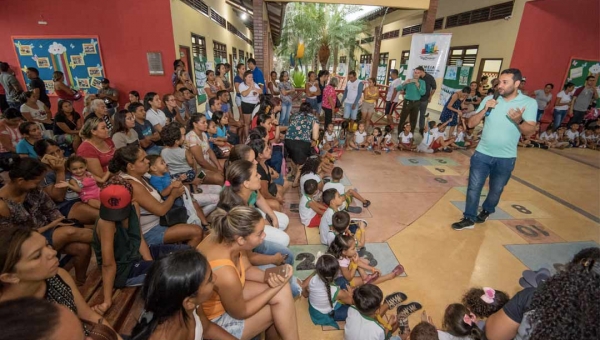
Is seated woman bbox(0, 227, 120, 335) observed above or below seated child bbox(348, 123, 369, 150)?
above

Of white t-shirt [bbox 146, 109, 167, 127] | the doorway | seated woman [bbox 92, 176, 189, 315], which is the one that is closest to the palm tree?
the doorway

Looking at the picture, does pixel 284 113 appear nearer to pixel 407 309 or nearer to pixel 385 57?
pixel 407 309

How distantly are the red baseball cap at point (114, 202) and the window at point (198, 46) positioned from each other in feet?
24.8

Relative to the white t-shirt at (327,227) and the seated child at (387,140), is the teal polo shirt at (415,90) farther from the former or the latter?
the white t-shirt at (327,227)

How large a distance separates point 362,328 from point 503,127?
8.40 ft

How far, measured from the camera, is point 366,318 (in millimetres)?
1868

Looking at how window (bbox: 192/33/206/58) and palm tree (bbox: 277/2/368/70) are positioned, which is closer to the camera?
window (bbox: 192/33/206/58)

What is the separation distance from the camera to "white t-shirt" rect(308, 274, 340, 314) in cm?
214

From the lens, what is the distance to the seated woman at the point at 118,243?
1.67 metres

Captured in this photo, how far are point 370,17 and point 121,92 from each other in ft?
49.9

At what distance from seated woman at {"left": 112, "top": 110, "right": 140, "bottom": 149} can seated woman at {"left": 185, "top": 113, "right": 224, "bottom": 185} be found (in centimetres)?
83

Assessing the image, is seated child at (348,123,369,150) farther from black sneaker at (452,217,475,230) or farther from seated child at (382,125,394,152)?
black sneaker at (452,217,475,230)

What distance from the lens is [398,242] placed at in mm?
3238

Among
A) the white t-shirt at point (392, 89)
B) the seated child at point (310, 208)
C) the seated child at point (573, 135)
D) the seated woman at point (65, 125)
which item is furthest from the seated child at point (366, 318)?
the seated child at point (573, 135)
